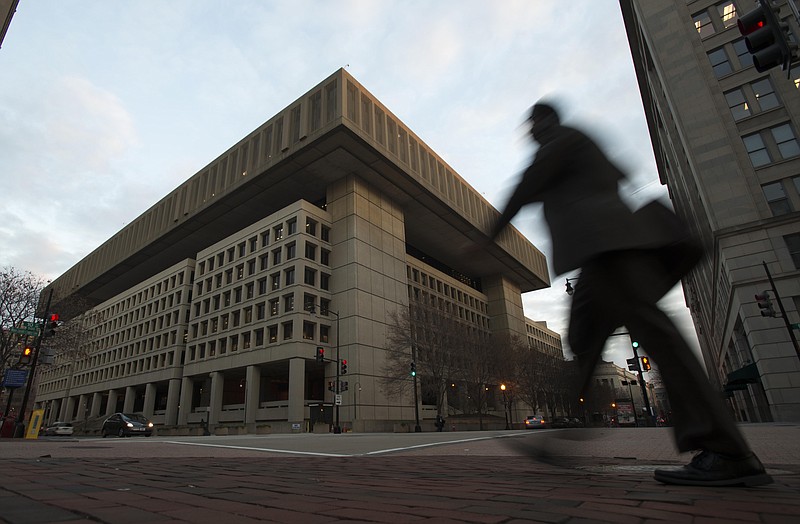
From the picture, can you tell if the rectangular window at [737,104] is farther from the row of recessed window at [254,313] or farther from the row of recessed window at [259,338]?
the row of recessed window at [259,338]

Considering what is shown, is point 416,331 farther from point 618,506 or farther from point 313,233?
point 618,506

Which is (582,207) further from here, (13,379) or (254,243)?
(254,243)

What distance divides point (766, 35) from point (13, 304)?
38781 mm

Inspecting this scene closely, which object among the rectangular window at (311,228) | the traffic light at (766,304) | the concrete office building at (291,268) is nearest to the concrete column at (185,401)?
the concrete office building at (291,268)

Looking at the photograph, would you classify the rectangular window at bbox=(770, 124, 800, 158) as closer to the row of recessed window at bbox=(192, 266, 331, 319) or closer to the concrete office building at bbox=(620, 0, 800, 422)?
the concrete office building at bbox=(620, 0, 800, 422)

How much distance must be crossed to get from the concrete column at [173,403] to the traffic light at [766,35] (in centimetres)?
5762

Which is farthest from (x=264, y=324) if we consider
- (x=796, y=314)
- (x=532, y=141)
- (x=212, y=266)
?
(x=532, y=141)

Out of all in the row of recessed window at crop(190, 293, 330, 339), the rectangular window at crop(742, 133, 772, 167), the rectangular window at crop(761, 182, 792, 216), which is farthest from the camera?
the row of recessed window at crop(190, 293, 330, 339)

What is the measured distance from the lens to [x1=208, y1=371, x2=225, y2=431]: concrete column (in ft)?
147

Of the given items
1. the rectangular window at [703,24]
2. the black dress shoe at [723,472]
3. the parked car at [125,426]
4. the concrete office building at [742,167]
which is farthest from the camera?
the rectangular window at [703,24]

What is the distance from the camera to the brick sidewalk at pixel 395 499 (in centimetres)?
178

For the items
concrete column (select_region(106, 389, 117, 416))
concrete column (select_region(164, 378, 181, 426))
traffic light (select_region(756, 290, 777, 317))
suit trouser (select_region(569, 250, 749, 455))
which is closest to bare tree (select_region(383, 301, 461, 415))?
traffic light (select_region(756, 290, 777, 317))

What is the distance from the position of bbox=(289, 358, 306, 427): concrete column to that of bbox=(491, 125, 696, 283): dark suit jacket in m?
38.3

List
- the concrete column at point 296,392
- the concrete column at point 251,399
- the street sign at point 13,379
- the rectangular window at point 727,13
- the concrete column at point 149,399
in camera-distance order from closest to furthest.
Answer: the street sign at point 13,379, the rectangular window at point 727,13, the concrete column at point 296,392, the concrete column at point 251,399, the concrete column at point 149,399
